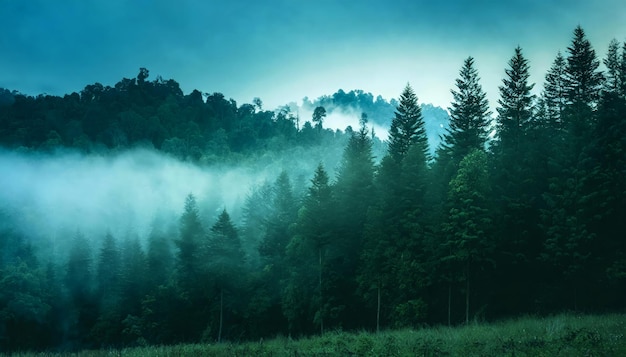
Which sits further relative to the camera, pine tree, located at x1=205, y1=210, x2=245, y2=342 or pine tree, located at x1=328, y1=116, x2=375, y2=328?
pine tree, located at x1=205, y1=210, x2=245, y2=342

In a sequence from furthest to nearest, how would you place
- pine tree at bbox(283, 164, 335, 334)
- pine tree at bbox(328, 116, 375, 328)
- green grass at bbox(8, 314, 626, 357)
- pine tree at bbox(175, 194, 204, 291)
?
1. pine tree at bbox(175, 194, 204, 291)
2. pine tree at bbox(283, 164, 335, 334)
3. pine tree at bbox(328, 116, 375, 328)
4. green grass at bbox(8, 314, 626, 357)

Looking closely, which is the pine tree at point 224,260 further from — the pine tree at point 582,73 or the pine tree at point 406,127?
the pine tree at point 582,73

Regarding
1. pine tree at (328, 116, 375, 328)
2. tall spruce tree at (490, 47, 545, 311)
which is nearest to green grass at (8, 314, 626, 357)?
tall spruce tree at (490, 47, 545, 311)

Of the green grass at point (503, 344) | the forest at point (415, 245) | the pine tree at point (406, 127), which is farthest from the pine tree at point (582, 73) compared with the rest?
the green grass at point (503, 344)

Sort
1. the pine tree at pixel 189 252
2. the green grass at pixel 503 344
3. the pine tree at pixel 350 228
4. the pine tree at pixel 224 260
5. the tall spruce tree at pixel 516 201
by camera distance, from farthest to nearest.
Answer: the pine tree at pixel 189 252
the pine tree at pixel 224 260
the pine tree at pixel 350 228
the tall spruce tree at pixel 516 201
the green grass at pixel 503 344

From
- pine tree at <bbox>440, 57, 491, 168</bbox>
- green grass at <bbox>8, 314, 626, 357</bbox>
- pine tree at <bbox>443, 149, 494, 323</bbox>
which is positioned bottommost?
green grass at <bbox>8, 314, 626, 357</bbox>

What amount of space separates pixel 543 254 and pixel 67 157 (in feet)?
653

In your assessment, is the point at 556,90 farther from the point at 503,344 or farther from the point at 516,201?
the point at 503,344

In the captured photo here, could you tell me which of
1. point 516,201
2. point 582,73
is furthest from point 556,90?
point 516,201

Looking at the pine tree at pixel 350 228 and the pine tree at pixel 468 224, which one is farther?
the pine tree at pixel 350 228

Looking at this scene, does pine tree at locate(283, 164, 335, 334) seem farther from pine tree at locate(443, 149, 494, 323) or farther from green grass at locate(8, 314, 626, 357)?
green grass at locate(8, 314, 626, 357)

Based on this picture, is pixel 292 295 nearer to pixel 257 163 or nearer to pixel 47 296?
pixel 47 296

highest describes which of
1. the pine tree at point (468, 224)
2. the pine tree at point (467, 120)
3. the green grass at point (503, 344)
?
the pine tree at point (467, 120)

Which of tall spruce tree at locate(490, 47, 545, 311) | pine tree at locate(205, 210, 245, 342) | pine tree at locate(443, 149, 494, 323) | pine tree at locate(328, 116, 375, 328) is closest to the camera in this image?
pine tree at locate(443, 149, 494, 323)
